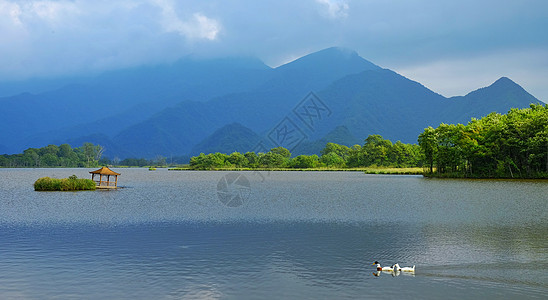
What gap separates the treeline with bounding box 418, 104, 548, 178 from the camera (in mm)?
82625

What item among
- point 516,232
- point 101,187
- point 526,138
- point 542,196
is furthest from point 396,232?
point 526,138

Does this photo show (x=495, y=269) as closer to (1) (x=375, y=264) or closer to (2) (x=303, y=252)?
(1) (x=375, y=264)

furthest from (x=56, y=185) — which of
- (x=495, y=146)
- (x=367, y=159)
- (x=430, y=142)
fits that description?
(x=367, y=159)

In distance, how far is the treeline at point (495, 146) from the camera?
271 feet

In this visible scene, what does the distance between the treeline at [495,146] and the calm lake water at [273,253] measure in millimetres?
52794

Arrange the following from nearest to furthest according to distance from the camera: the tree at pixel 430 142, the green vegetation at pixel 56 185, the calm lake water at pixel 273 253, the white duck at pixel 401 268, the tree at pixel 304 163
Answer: the calm lake water at pixel 273 253 → the white duck at pixel 401 268 → the green vegetation at pixel 56 185 → the tree at pixel 430 142 → the tree at pixel 304 163

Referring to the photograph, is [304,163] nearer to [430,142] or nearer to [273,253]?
[430,142]

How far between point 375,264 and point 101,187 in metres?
61.2

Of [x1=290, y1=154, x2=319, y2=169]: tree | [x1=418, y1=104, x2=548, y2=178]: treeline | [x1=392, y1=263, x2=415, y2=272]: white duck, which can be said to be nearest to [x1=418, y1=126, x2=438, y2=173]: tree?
[x1=418, y1=104, x2=548, y2=178]: treeline

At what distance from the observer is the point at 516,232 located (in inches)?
1008

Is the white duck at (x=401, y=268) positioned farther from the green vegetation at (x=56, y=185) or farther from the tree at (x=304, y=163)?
the tree at (x=304, y=163)

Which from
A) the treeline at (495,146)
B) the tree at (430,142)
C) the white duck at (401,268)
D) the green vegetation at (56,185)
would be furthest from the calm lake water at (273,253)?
the tree at (430,142)

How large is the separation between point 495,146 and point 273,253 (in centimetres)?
8080

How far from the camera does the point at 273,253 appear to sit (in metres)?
20.6
